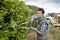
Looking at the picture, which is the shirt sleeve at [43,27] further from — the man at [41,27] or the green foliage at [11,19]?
the green foliage at [11,19]

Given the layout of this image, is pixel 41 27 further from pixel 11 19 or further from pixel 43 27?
pixel 11 19

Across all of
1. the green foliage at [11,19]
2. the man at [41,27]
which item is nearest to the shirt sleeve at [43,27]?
the man at [41,27]

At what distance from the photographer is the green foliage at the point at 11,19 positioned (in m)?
4.58

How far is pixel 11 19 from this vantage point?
482 cm

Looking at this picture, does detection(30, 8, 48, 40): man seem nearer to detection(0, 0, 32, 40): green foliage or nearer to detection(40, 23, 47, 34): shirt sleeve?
detection(40, 23, 47, 34): shirt sleeve

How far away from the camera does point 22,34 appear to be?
5238 mm

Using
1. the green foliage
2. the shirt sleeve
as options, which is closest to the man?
the shirt sleeve

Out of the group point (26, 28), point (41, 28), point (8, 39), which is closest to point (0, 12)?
point (8, 39)

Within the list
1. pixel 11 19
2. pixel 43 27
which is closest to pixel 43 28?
pixel 43 27

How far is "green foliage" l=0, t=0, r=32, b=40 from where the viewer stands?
4.58 metres

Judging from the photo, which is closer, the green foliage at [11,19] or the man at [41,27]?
the green foliage at [11,19]

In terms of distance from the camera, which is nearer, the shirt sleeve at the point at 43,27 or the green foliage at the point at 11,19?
the green foliage at the point at 11,19

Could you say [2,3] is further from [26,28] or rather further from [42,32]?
[42,32]

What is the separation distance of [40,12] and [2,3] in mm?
1343
